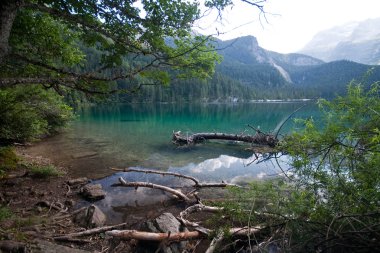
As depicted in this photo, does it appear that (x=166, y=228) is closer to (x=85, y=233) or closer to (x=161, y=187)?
(x=85, y=233)

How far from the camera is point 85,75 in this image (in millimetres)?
6176

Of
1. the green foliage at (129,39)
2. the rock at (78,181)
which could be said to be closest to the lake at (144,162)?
the rock at (78,181)

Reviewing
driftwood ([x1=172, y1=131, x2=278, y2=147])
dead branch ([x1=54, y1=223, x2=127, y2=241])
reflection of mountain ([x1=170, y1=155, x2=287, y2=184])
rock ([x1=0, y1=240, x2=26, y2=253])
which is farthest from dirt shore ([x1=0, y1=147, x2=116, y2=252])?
driftwood ([x1=172, y1=131, x2=278, y2=147])

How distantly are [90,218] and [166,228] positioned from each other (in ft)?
10.3

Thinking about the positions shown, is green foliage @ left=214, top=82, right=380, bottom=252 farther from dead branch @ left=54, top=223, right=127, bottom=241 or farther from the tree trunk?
the tree trunk

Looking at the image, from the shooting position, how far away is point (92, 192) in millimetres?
10945

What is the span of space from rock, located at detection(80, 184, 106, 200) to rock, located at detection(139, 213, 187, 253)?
4.59 m

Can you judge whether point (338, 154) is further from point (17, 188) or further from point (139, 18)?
point (17, 188)

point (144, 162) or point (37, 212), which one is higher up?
point (37, 212)

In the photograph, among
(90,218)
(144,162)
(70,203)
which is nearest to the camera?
(90,218)

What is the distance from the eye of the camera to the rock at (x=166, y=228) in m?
6.54

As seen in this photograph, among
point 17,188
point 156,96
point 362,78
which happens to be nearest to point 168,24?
point 362,78

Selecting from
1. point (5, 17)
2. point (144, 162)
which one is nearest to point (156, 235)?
point (5, 17)

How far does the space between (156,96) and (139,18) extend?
421 feet
